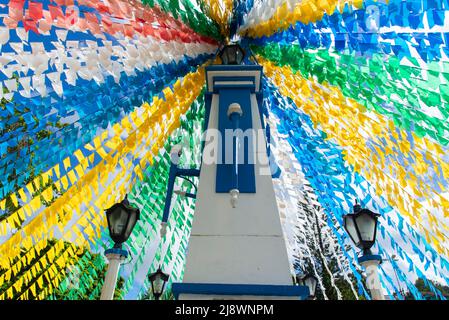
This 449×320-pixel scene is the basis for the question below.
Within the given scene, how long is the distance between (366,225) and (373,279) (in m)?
0.49

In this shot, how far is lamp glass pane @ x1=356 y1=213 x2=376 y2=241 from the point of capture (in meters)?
2.88

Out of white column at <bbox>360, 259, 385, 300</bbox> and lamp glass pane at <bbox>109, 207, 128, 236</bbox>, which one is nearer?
white column at <bbox>360, 259, 385, 300</bbox>

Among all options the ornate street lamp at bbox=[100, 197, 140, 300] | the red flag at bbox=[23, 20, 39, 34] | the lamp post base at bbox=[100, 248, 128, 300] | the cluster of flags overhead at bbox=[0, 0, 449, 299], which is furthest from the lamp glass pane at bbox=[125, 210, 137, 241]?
the red flag at bbox=[23, 20, 39, 34]

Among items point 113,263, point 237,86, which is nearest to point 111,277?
point 113,263

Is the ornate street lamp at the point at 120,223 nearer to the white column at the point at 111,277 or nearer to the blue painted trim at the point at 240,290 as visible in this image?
the white column at the point at 111,277

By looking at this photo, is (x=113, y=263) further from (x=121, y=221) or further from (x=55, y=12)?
(x=55, y=12)

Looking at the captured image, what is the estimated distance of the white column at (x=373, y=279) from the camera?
2.48 m

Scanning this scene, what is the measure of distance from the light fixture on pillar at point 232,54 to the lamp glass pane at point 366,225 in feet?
8.09

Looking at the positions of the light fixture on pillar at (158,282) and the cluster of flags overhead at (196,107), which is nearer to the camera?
the cluster of flags overhead at (196,107)

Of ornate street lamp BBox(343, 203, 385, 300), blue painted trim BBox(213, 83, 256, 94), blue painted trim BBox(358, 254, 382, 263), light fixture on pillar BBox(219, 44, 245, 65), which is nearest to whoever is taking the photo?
blue painted trim BBox(358, 254, 382, 263)

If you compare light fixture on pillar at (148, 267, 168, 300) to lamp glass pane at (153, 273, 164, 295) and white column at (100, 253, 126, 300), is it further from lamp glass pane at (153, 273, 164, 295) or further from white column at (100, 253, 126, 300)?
white column at (100, 253, 126, 300)

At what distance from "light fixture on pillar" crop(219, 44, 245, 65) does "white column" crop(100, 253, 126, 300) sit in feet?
9.31

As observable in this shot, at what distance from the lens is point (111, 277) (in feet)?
7.87

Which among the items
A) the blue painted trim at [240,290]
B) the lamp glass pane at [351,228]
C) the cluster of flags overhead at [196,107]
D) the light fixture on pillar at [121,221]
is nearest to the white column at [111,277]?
the light fixture on pillar at [121,221]
